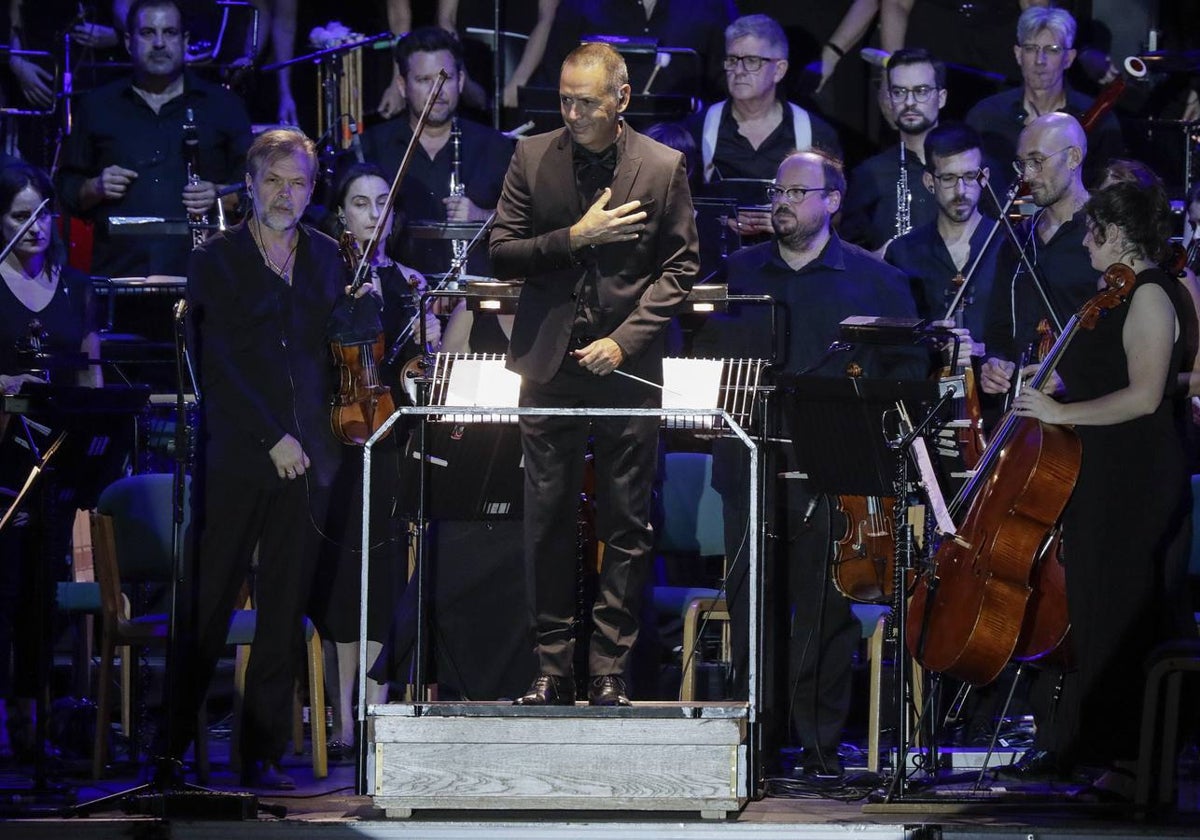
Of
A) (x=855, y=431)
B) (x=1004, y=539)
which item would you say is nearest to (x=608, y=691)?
(x=855, y=431)

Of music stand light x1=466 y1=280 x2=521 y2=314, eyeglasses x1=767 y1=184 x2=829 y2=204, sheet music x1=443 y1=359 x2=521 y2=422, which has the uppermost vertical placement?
eyeglasses x1=767 y1=184 x2=829 y2=204

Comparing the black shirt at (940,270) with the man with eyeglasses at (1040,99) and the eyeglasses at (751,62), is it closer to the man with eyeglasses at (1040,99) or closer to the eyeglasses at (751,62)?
the man with eyeglasses at (1040,99)

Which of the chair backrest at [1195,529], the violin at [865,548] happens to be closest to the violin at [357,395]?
the violin at [865,548]

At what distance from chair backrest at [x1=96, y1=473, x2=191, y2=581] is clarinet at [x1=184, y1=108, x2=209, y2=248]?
3.79 ft

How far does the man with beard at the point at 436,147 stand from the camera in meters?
7.40

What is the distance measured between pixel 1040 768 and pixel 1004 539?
83cm

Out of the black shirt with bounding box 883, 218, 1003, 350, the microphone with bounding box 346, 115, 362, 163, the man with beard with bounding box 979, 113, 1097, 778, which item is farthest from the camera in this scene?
the microphone with bounding box 346, 115, 362, 163

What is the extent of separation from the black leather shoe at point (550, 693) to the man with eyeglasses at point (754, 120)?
2871 mm

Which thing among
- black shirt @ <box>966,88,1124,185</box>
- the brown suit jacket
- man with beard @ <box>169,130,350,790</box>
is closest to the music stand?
man with beard @ <box>169,130,350,790</box>

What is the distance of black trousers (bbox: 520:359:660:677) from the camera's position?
4973 millimetres

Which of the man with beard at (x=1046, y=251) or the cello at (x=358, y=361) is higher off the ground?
the man with beard at (x=1046, y=251)

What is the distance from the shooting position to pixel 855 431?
5379mm

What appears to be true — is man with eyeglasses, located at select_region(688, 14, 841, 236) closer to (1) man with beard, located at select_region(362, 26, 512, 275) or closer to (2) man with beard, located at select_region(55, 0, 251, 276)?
(1) man with beard, located at select_region(362, 26, 512, 275)

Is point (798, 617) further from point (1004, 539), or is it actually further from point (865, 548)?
point (1004, 539)
